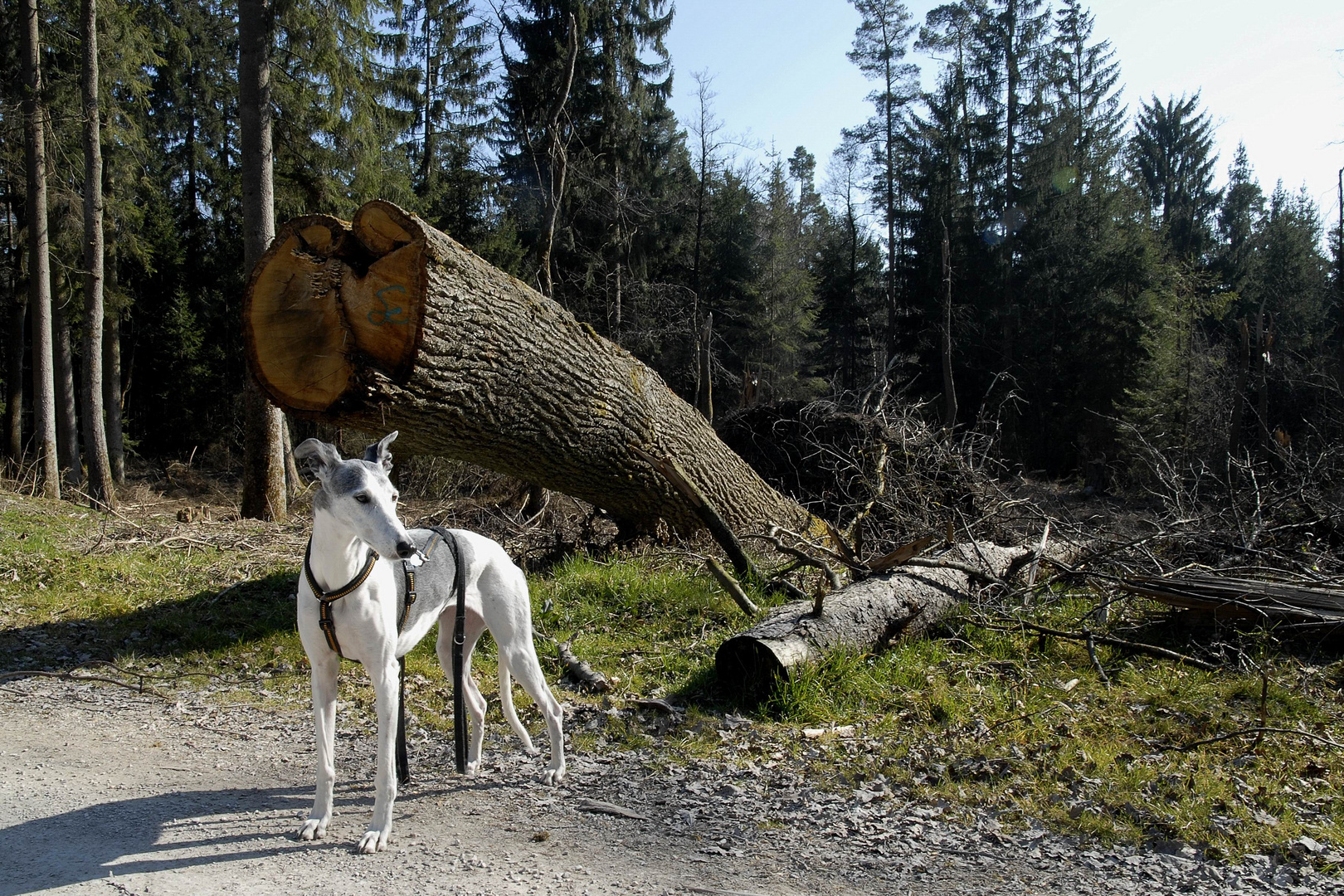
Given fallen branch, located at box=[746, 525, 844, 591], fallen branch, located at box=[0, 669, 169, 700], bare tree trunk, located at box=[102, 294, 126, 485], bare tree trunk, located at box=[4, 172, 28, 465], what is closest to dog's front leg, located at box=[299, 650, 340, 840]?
fallen branch, located at box=[0, 669, 169, 700]

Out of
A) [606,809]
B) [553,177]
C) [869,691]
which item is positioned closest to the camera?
[606,809]

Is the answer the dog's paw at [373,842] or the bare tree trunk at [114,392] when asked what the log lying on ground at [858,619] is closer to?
the dog's paw at [373,842]

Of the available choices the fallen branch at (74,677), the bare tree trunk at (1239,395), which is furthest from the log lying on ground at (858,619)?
the bare tree trunk at (1239,395)

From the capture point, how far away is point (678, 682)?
554cm

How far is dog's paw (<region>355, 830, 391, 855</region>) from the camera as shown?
333cm

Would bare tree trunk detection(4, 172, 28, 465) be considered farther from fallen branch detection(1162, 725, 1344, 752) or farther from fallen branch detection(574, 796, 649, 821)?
fallen branch detection(1162, 725, 1344, 752)

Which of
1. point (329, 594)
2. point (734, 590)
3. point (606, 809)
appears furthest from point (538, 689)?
point (734, 590)

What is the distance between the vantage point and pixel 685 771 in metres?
4.29

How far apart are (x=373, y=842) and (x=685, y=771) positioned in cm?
157

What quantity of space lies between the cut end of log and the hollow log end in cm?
303

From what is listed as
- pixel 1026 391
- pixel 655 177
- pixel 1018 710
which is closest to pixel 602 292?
pixel 655 177

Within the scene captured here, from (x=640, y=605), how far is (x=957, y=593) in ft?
8.23

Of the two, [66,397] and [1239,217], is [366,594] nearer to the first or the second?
[66,397]

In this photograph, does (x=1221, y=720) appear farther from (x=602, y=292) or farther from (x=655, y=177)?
(x=655, y=177)
